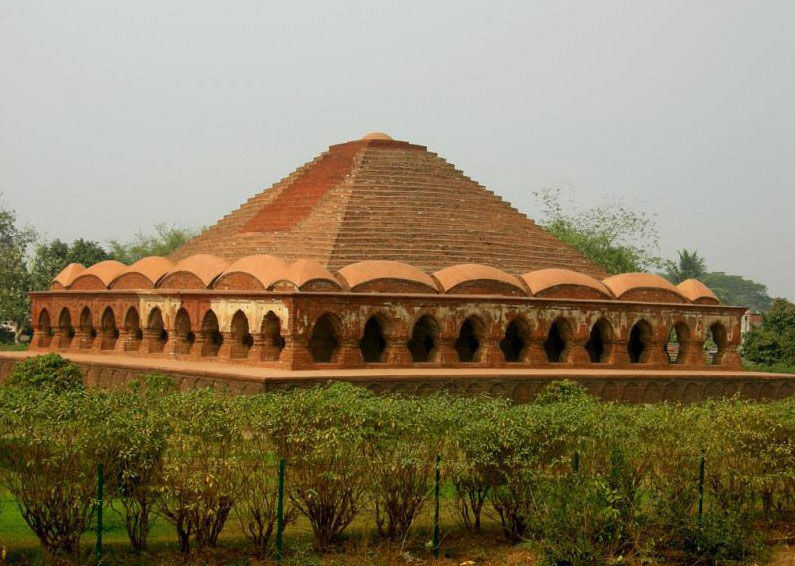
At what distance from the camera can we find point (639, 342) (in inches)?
837

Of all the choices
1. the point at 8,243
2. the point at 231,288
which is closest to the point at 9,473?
the point at 231,288

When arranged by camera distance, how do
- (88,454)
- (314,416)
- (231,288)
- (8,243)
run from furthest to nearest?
(8,243), (231,288), (314,416), (88,454)

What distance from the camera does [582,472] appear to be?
29.4 ft

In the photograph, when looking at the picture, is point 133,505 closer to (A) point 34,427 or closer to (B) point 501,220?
(A) point 34,427

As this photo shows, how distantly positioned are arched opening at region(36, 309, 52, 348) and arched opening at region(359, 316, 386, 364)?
8.96 meters

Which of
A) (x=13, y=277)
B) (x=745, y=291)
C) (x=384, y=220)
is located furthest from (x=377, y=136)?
(x=745, y=291)

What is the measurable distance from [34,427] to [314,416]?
7.40 ft

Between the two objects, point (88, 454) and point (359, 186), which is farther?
point (359, 186)

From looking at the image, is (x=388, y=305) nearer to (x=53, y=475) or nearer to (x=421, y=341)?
(x=421, y=341)

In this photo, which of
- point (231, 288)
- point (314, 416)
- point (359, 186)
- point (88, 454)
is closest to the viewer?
point (88, 454)

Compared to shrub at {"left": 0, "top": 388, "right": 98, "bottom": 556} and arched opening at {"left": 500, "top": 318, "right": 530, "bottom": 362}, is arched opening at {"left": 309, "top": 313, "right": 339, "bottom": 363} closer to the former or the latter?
arched opening at {"left": 500, "top": 318, "right": 530, "bottom": 362}

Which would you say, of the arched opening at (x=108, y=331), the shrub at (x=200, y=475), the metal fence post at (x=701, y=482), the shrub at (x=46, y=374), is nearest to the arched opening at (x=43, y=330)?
the arched opening at (x=108, y=331)

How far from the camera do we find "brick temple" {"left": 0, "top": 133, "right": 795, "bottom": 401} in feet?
56.5

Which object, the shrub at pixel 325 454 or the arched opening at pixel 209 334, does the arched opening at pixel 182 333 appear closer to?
the arched opening at pixel 209 334
